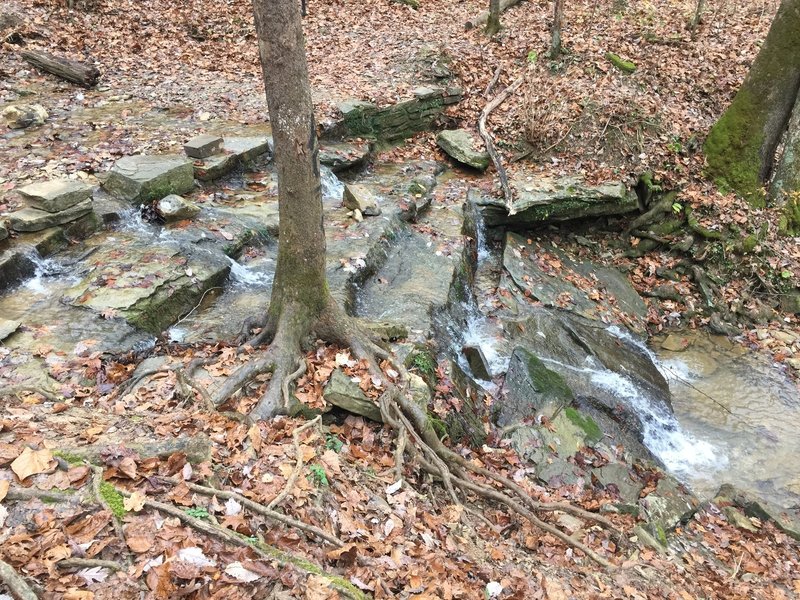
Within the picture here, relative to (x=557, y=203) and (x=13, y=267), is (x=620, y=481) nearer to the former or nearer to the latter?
(x=557, y=203)

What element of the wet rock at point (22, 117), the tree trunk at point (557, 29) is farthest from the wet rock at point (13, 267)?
the tree trunk at point (557, 29)

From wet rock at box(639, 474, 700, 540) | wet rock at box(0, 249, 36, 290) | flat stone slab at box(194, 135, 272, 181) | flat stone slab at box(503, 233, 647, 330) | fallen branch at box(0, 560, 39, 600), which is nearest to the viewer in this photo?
fallen branch at box(0, 560, 39, 600)

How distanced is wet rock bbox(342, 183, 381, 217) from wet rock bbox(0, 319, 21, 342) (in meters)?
5.22

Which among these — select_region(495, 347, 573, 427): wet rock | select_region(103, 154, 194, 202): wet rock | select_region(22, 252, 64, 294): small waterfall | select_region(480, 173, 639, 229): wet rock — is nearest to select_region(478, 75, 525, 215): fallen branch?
select_region(480, 173, 639, 229): wet rock

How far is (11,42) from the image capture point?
38.2 feet

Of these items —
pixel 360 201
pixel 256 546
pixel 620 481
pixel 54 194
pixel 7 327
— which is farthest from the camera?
pixel 360 201

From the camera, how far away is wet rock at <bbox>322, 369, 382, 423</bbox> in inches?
192

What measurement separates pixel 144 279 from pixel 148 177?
6.79 feet

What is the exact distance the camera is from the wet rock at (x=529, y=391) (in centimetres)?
662

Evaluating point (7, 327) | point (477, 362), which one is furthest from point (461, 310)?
point (7, 327)

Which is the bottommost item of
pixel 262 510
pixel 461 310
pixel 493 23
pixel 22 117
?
pixel 461 310

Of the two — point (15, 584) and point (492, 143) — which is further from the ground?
point (15, 584)

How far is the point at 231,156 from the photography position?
8.73 m

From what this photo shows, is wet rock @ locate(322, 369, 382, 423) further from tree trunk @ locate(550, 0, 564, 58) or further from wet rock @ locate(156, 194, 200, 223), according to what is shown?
tree trunk @ locate(550, 0, 564, 58)
